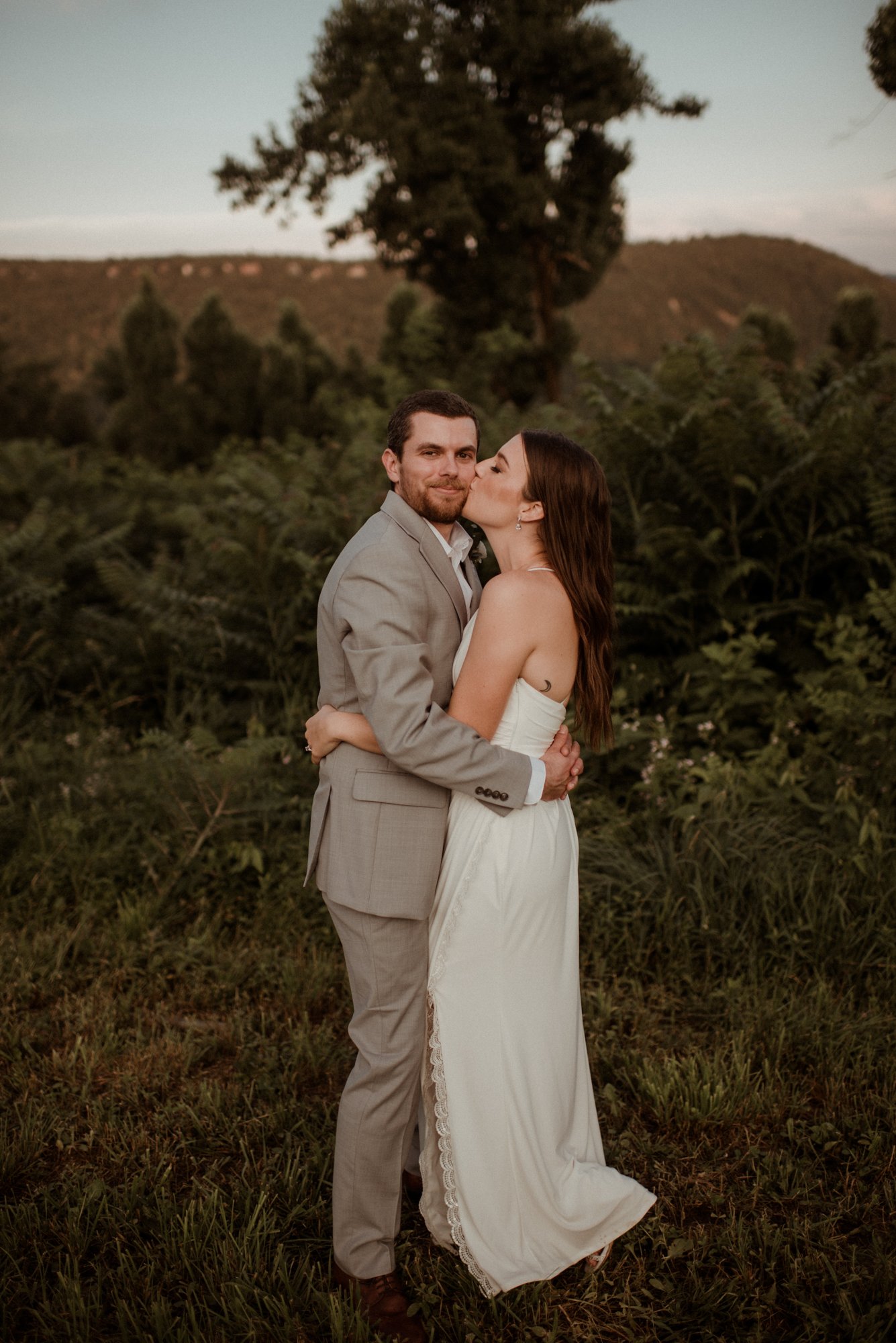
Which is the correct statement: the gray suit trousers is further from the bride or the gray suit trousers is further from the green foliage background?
the green foliage background

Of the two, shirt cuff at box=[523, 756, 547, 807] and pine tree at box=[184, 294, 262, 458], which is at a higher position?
pine tree at box=[184, 294, 262, 458]

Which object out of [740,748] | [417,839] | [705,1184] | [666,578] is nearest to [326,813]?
[417,839]

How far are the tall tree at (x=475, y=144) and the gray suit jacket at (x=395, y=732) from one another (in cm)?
1435

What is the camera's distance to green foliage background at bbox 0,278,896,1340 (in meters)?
2.60

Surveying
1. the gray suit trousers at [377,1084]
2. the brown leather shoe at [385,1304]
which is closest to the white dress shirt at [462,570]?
the gray suit trousers at [377,1084]

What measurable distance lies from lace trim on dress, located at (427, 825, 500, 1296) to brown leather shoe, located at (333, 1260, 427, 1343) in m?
0.19

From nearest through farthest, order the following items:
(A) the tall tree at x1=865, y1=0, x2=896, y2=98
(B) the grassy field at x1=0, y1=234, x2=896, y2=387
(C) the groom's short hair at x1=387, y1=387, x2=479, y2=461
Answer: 1. (C) the groom's short hair at x1=387, y1=387, x2=479, y2=461
2. (A) the tall tree at x1=865, y1=0, x2=896, y2=98
3. (B) the grassy field at x1=0, y1=234, x2=896, y2=387

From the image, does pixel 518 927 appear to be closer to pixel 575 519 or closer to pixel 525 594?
pixel 525 594

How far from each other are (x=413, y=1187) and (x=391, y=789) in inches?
55.8

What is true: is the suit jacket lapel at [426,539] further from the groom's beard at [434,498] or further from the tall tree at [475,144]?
the tall tree at [475,144]

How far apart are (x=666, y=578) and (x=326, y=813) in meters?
3.78

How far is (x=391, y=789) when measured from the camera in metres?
2.44

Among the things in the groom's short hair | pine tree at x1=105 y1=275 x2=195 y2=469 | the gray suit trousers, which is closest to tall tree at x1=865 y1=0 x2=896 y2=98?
the groom's short hair

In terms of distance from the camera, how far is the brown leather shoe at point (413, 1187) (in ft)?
9.71
